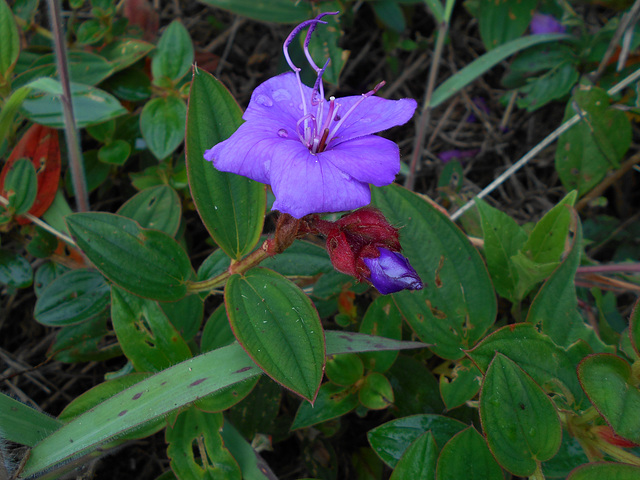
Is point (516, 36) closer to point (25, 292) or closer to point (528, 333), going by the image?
point (528, 333)

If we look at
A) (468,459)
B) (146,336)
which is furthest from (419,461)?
(146,336)

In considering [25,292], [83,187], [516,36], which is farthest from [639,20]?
[25,292]

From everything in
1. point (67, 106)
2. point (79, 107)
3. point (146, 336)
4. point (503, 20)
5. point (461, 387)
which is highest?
point (503, 20)

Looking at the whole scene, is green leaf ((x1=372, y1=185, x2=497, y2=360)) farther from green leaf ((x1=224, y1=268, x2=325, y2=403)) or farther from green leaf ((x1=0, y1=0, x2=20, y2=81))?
green leaf ((x1=0, y1=0, x2=20, y2=81))

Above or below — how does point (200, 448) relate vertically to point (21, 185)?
below

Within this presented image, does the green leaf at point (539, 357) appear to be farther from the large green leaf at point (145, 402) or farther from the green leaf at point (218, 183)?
the green leaf at point (218, 183)

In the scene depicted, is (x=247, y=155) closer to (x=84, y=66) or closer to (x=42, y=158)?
(x=42, y=158)

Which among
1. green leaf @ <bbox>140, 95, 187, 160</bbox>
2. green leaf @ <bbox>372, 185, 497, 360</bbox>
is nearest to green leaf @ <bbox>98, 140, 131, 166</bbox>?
green leaf @ <bbox>140, 95, 187, 160</bbox>
